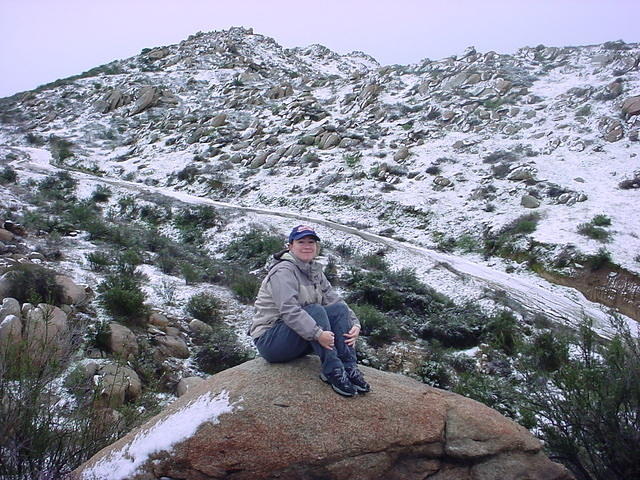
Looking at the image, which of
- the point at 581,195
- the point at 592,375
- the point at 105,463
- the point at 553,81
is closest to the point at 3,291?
the point at 105,463

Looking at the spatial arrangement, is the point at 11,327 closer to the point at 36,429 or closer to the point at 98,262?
the point at 36,429

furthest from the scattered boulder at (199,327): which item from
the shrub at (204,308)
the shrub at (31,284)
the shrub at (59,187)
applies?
the shrub at (59,187)

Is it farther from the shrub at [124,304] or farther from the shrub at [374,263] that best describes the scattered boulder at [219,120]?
the shrub at [124,304]

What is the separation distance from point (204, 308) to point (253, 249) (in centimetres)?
460

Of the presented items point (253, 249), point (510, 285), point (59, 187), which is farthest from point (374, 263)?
point (59, 187)

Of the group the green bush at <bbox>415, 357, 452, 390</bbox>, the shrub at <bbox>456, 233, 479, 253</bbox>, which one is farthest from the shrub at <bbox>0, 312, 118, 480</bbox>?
the shrub at <bbox>456, 233, 479, 253</bbox>

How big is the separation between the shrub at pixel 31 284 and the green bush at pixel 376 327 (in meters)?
4.85

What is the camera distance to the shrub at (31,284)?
6.00 meters

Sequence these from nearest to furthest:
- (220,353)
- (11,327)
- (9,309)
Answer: (11,327), (9,309), (220,353)

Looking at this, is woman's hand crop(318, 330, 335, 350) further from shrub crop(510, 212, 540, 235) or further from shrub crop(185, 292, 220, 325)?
shrub crop(510, 212, 540, 235)

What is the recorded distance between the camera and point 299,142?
911 inches

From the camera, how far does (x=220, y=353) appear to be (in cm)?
659

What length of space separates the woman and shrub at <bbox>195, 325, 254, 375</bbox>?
289 cm

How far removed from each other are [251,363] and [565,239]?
A: 11189mm
